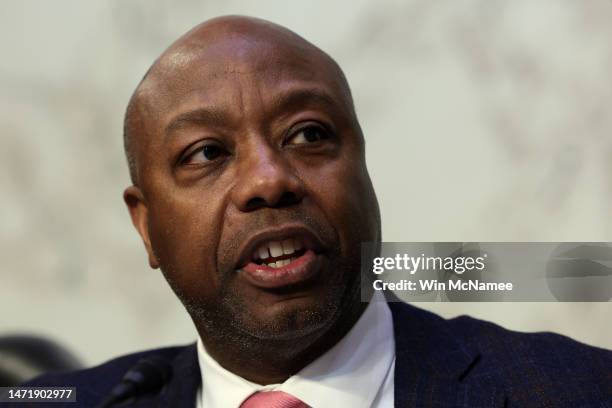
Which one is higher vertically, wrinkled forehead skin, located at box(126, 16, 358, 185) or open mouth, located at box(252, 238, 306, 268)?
wrinkled forehead skin, located at box(126, 16, 358, 185)

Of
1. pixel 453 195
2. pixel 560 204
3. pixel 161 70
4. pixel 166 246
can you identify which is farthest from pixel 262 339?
pixel 560 204

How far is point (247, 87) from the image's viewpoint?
1.62 m

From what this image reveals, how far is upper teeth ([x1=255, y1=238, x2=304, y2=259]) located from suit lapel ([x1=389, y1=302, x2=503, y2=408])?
1.42 ft

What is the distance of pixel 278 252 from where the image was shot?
5.04 feet

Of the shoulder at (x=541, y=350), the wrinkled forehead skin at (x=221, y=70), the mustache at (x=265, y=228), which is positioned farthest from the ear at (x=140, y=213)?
the shoulder at (x=541, y=350)

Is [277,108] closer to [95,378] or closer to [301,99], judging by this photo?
[301,99]

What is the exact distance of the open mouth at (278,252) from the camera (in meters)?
1.53

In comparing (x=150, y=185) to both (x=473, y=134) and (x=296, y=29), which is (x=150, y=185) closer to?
(x=296, y=29)

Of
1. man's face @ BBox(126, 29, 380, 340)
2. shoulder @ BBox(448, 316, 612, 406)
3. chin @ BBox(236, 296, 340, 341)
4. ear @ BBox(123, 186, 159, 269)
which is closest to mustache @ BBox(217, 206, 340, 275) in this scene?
man's face @ BBox(126, 29, 380, 340)

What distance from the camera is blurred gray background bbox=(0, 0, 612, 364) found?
2.38m

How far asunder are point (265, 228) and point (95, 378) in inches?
38.6

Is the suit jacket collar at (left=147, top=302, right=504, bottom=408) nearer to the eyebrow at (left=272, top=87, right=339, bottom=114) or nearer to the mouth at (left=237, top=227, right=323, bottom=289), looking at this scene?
the mouth at (left=237, top=227, right=323, bottom=289)

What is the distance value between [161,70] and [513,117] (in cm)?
123

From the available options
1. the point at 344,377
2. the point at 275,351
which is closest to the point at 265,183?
the point at 275,351
